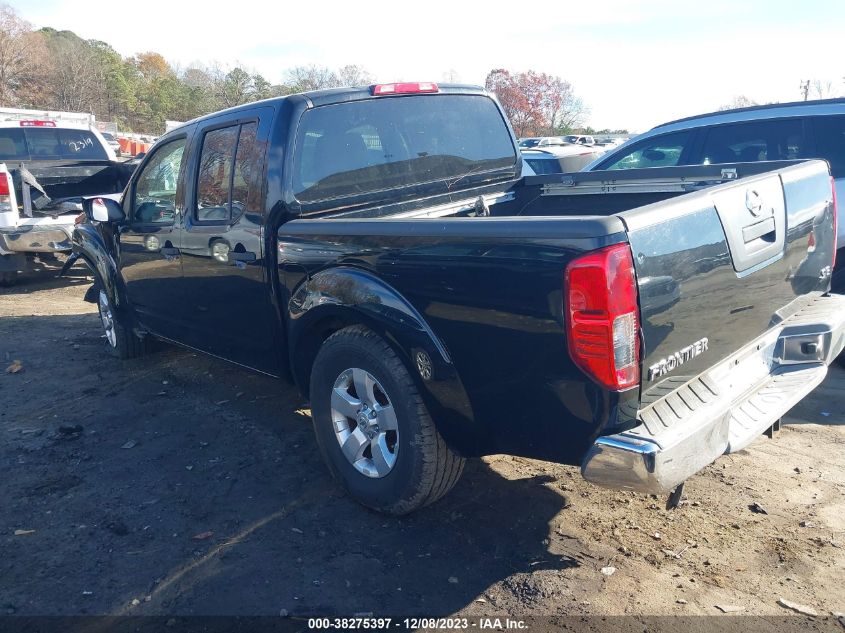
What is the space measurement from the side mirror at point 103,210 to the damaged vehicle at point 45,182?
4.22 metres

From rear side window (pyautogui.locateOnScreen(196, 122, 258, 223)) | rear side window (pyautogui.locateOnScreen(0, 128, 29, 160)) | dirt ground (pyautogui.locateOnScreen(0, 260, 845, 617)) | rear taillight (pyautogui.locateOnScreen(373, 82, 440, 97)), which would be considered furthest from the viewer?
rear side window (pyautogui.locateOnScreen(0, 128, 29, 160))

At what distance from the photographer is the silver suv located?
18.4 ft

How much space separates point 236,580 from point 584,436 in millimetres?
1637

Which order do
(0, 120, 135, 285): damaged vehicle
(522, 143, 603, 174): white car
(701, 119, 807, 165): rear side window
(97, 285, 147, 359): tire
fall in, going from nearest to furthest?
(701, 119, 807, 165): rear side window < (97, 285, 147, 359): tire < (0, 120, 135, 285): damaged vehicle < (522, 143, 603, 174): white car

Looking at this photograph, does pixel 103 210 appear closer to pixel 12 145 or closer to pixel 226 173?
pixel 226 173

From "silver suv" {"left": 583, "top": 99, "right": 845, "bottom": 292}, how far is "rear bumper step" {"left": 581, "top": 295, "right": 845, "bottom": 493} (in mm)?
2306

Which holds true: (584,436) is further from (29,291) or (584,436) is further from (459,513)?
(29,291)

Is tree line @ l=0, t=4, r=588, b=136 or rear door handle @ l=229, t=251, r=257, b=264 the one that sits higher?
tree line @ l=0, t=4, r=588, b=136

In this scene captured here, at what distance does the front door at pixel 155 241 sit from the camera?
4877mm

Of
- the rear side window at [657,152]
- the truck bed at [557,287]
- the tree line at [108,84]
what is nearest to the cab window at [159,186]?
the truck bed at [557,287]

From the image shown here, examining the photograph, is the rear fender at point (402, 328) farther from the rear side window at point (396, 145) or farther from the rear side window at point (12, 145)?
the rear side window at point (12, 145)

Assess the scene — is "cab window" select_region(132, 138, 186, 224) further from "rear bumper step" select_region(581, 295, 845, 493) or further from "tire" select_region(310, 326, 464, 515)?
"rear bumper step" select_region(581, 295, 845, 493)

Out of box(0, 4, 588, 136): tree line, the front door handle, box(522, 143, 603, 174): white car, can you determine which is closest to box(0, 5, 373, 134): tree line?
box(0, 4, 588, 136): tree line

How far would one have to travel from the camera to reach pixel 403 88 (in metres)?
4.46
